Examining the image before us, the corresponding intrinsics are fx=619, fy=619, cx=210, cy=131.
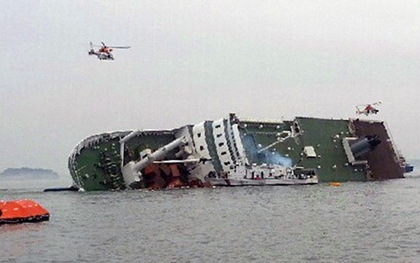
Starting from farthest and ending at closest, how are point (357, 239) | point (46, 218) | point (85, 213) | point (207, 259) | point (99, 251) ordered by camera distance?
point (85, 213)
point (46, 218)
point (357, 239)
point (99, 251)
point (207, 259)

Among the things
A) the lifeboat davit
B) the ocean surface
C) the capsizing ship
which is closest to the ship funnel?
the capsizing ship

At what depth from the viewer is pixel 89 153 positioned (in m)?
99.4

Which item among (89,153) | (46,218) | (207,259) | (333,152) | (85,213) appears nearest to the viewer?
(207,259)

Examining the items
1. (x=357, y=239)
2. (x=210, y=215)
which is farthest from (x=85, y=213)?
(x=357, y=239)

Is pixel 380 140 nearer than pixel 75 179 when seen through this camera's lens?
No

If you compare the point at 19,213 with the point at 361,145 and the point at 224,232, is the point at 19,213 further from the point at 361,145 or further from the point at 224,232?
the point at 361,145

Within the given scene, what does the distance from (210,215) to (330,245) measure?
68.0 ft

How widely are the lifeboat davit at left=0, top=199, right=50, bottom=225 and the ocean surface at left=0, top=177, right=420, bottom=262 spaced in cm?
129

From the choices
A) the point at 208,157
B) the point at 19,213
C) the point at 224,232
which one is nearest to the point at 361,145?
the point at 208,157

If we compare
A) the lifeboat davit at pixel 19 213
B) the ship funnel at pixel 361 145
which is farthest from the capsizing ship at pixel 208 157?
the lifeboat davit at pixel 19 213

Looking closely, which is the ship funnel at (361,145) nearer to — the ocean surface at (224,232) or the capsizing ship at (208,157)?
the capsizing ship at (208,157)

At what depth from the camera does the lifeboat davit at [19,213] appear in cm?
5079

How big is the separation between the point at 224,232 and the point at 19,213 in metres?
18.8

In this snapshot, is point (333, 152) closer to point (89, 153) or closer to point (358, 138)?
point (358, 138)
